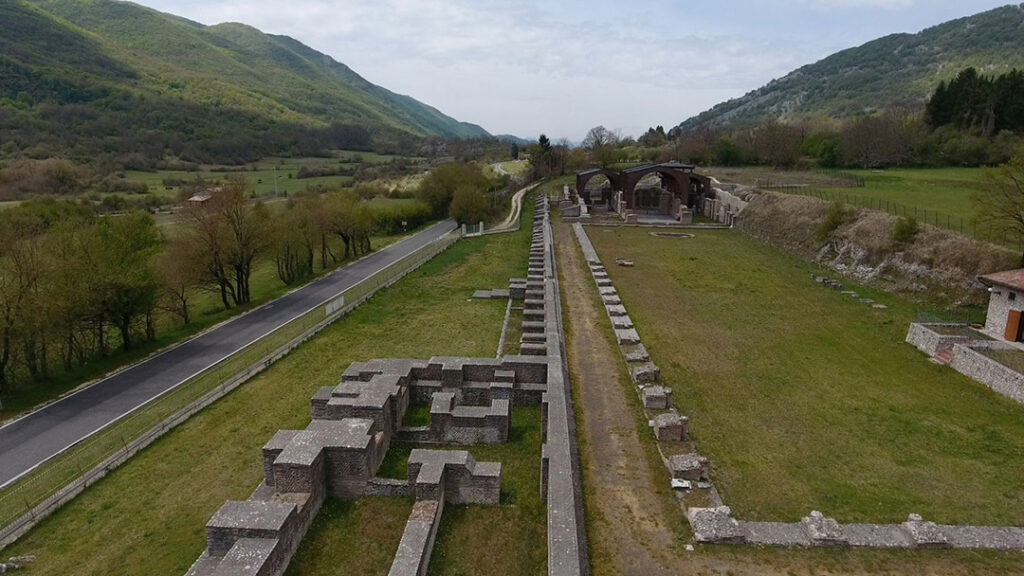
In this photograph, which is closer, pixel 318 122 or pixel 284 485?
pixel 284 485

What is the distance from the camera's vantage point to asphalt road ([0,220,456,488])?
17891mm

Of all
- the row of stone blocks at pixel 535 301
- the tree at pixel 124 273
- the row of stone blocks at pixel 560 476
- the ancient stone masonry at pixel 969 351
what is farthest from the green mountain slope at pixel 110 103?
the ancient stone masonry at pixel 969 351

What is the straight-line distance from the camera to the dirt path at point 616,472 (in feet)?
33.5

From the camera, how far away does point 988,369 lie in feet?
57.1

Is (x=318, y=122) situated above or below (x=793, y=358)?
above

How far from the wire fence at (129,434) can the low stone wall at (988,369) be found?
26.1m

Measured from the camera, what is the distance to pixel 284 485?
11.6 meters

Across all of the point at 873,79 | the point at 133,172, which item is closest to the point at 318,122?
the point at 133,172

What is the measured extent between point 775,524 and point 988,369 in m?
12.4

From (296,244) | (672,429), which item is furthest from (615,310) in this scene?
(296,244)

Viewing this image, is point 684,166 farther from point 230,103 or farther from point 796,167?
point 230,103

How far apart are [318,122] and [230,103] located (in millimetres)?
33004

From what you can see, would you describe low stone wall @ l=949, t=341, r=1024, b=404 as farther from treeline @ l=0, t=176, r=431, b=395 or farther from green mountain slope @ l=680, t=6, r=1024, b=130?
green mountain slope @ l=680, t=6, r=1024, b=130

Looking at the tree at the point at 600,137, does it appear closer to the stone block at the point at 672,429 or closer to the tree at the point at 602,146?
the tree at the point at 602,146
